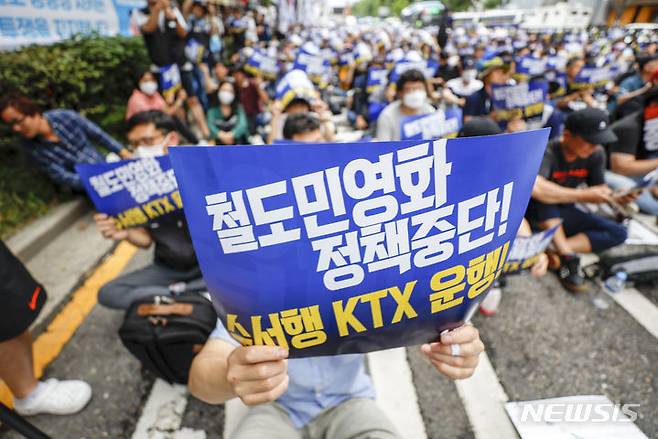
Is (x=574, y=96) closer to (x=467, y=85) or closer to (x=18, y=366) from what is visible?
(x=467, y=85)

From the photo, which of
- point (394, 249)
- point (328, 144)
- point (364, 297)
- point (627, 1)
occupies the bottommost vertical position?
point (627, 1)

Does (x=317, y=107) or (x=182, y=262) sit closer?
(x=182, y=262)

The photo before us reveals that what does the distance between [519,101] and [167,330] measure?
400 centimetres

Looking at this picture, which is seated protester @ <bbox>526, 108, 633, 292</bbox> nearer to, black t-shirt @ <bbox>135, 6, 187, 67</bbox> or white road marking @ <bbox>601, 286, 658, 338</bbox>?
white road marking @ <bbox>601, 286, 658, 338</bbox>

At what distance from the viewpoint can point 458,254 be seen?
0.75 metres

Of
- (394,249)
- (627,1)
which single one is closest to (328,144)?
(394,249)

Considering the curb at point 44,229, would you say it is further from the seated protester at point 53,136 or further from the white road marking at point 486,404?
the white road marking at point 486,404

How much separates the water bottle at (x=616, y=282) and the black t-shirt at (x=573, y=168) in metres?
0.77

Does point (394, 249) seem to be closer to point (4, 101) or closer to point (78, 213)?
point (4, 101)

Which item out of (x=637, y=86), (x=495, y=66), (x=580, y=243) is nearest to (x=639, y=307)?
(x=580, y=243)

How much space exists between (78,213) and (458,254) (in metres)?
4.38

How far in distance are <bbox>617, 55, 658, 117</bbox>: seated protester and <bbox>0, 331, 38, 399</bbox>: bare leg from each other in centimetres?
604

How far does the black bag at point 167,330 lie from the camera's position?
5.90 ft
